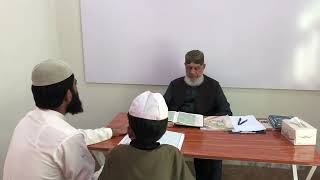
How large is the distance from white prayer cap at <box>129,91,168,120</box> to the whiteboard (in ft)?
5.94

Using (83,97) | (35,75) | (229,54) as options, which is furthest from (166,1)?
(35,75)

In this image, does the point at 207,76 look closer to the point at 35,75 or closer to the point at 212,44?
the point at 212,44

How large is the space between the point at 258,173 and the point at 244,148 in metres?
1.36

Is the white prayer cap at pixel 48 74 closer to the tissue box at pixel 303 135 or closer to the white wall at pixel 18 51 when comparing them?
the white wall at pixel 18 51

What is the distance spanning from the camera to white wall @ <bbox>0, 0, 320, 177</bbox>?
104 inches

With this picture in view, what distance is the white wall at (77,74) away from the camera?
104 inches

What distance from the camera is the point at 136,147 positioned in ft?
4.56

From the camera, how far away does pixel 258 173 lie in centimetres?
320

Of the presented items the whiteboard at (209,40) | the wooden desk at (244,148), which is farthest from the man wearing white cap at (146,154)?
the whiteboard at (209,40)

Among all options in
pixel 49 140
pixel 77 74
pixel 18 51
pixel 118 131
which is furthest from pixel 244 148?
pixel 77 74

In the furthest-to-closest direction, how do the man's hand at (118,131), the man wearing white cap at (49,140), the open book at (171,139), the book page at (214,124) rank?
1. the book page at (214,124)
2. the man's hand at (118,131)
3. the open book at (171,139)
4. the man wearing white cap at (49,140)

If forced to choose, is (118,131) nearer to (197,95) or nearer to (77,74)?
(197,95)

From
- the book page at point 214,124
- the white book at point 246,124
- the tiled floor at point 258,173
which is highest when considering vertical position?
the white book at point 246,124

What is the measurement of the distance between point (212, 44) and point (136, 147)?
1914 mm
